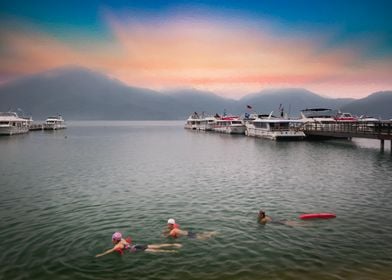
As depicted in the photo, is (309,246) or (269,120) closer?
(309,246)

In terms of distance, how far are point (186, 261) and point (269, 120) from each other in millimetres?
70808

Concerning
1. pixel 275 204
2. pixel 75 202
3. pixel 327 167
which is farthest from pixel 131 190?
pixel 327 167

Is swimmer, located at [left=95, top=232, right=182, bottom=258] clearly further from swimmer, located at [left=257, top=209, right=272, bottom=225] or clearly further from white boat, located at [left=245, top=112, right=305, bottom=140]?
white boat, located at [left=245, top=112, right=305, bottom=140]

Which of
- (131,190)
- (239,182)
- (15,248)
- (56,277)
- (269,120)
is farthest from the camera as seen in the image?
(269,120)

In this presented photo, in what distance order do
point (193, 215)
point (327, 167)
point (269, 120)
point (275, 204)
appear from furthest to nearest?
point (269, 120) → point (327, 167) → point (275, 204) → point (193, 215)

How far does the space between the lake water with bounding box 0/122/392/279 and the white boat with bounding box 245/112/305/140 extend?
3825 centimetres

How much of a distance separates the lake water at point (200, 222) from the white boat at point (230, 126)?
6850cm

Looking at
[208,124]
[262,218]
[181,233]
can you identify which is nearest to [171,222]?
[181,233]

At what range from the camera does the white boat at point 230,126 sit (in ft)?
344

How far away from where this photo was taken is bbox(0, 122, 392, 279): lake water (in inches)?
508

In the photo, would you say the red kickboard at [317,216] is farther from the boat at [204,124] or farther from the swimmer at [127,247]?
the boat at [204,124]

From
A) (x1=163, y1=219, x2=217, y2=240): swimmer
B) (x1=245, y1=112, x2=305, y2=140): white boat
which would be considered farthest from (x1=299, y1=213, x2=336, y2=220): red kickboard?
(x1=245, y1=112, x2=305, y2=140): white boat

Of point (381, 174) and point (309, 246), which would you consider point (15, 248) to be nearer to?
point (309, 246)

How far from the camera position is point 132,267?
1295cm
